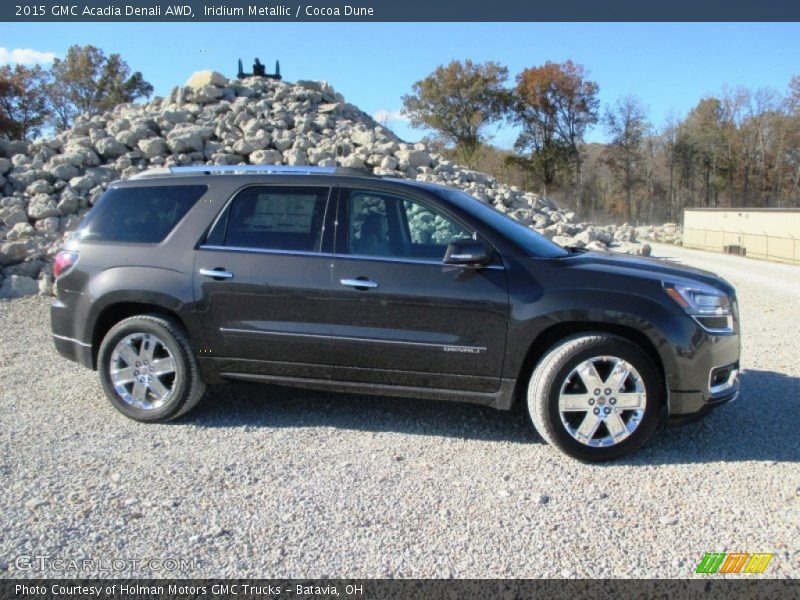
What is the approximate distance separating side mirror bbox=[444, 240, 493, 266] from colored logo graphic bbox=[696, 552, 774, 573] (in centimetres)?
211

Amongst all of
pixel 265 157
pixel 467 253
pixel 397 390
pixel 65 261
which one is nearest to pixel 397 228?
pixel 467 253

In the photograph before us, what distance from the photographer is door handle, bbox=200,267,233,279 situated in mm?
4773

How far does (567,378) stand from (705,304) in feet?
3.42

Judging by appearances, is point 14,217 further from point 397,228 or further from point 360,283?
point 360,283

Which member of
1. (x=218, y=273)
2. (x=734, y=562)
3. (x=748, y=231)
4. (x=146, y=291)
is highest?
(x=218, y=273)

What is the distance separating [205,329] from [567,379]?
2559 millimetres

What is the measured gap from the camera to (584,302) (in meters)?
4.30

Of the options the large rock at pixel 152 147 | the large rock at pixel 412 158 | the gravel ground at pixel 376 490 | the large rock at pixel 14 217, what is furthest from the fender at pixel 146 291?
the large rock at pixel 412 158

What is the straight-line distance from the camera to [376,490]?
3.86 meters

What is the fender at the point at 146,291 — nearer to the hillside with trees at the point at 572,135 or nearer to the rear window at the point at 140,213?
the rear window at the point at 140,213

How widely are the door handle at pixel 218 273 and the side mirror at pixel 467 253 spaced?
1572 millimetres

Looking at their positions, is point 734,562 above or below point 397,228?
below

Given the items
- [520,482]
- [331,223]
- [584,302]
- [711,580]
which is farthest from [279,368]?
[711,580]

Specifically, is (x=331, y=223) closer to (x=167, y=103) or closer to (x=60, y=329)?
(x=60, y=329)
